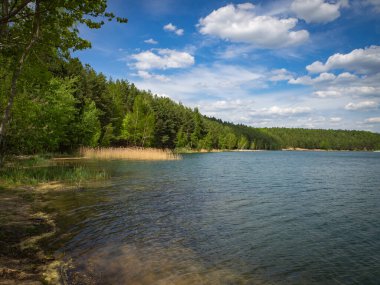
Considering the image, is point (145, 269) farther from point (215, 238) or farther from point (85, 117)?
point (85, 117)

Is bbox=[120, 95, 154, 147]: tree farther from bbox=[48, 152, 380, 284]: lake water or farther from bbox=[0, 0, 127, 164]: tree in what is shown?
bbox=[0, 0, 127, 164]: tree

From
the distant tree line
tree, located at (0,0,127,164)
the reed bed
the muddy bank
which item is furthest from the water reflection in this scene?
the reed bed

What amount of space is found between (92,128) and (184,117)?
60.2 metres

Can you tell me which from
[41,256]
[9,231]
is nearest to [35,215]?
[9,231]

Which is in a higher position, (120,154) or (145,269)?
(120,154)

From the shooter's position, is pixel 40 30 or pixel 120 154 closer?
pixel 40 30

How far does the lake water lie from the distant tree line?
7.64 meters

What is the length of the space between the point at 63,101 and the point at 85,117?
12499 millimetres

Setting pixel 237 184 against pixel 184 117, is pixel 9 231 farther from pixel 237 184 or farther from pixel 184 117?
pixel 184 117

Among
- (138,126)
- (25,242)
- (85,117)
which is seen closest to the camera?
(25,242)

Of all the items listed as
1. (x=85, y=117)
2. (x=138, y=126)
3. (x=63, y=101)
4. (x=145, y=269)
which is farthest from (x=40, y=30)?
(x=138, y=126)

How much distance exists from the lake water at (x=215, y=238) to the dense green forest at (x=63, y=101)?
5.64 metres

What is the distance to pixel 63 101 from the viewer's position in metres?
34.5

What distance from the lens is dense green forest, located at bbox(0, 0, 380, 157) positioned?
11.8 metres
